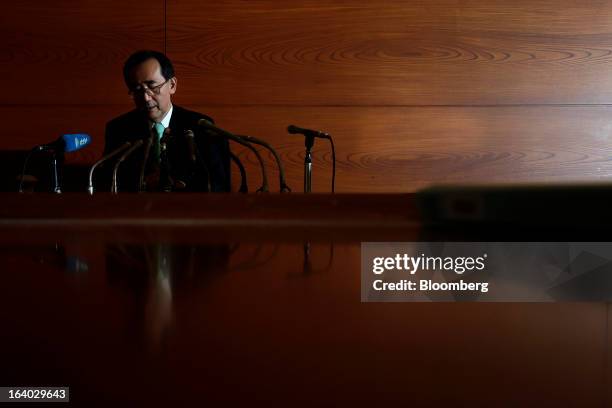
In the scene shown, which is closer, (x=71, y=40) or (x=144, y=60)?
(x=144, y=60)

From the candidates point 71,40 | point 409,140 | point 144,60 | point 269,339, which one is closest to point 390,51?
point 409,140

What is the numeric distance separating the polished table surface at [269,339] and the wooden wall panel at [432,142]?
185 cm

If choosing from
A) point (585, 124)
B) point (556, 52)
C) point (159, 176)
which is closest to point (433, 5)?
point (556, 52)

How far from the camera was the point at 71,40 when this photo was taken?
6.78ft

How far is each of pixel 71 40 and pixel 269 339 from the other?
2210 millimetres

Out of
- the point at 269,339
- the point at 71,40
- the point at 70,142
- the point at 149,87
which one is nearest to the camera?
the point at 269,339

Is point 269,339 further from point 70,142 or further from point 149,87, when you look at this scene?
point 149,87

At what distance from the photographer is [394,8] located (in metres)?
2.06

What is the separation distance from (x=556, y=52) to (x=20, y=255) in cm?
218

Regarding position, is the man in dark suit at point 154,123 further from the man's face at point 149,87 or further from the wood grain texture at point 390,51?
the wood grain texture at point 390,51

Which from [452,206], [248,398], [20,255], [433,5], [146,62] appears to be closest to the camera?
[248,398]

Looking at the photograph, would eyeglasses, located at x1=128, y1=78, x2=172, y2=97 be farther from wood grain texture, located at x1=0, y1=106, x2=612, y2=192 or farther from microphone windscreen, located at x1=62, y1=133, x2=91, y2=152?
microphone windscreen, located at x1=62, y1=133, x2=91, y2=152

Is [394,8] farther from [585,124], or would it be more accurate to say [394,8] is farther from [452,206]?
[452,206]

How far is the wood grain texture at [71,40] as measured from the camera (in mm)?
2064
